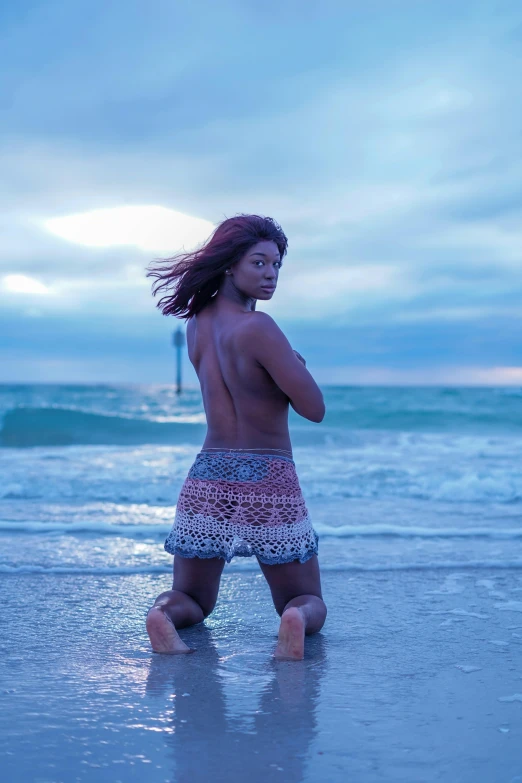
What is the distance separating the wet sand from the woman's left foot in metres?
0.04

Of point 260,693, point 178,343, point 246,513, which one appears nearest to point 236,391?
point 246,513

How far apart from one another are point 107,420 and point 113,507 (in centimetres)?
1363

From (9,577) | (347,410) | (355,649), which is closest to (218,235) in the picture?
(355,649)

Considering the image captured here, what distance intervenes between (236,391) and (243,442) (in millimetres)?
210

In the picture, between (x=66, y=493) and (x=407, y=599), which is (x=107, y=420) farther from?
(x=407, y=599)

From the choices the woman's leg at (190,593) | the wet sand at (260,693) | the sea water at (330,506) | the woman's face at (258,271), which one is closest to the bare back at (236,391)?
the woman's face at (258,271)

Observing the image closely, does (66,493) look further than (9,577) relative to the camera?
Yes

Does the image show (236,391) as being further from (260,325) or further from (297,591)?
(297,591)

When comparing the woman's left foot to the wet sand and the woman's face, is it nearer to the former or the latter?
the wet sand

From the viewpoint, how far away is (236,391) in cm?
292

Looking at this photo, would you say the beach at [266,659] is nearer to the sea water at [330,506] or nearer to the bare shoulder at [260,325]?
the sea water at [330,506]

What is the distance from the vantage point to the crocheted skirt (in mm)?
2896

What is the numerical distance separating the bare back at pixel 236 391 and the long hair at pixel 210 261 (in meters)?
0.11

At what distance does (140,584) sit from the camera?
4055 mm
